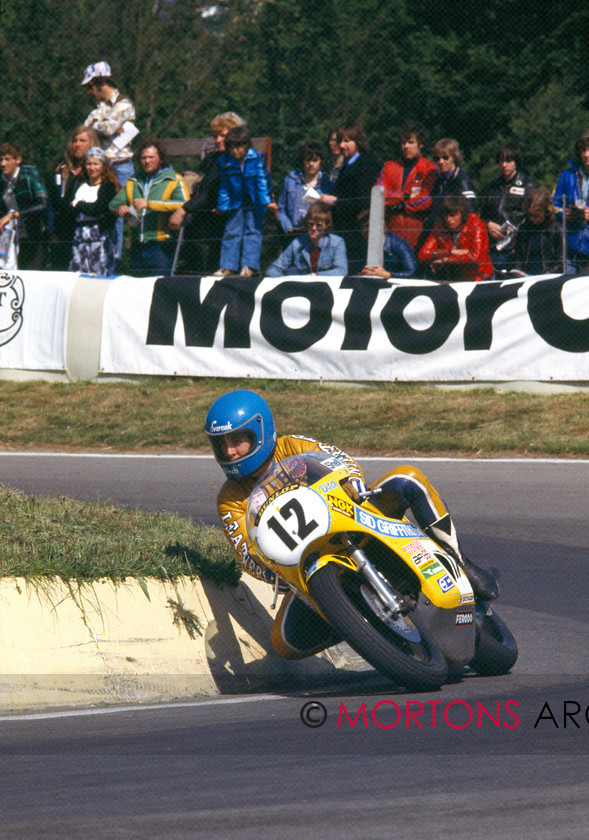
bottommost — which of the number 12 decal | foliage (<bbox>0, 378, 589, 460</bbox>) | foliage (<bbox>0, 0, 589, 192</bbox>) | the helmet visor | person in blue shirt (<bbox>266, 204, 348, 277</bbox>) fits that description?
foliage (<bbox>0, 378, 589, 460</bbox>)

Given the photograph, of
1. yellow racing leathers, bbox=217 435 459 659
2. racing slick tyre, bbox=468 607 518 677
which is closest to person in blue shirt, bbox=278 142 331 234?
yellow racing leathers, bbox=217 435 459 659

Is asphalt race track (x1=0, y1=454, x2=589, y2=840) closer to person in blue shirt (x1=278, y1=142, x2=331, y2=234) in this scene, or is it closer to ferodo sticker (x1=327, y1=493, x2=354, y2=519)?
ferodo sticker (x1=327, y1=493, x2=354, y2=519)

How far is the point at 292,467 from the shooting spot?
17.8 ft

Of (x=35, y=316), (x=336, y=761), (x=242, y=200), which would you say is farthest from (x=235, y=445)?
(x=35, y=316)

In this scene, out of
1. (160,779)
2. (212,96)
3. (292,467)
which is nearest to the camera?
(160,779)

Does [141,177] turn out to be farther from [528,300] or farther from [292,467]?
[292,467]

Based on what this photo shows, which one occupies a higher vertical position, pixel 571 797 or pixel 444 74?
pixel 444 74

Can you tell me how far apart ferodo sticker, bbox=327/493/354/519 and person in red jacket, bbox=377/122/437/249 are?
28.2ft

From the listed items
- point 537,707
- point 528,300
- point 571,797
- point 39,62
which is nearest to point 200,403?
point 528,300

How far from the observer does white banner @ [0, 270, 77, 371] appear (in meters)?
14.4

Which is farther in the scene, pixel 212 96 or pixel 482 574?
pixel 212 96

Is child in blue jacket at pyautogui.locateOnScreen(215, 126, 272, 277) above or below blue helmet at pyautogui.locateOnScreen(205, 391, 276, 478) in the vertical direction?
above

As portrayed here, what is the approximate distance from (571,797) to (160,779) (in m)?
1.27

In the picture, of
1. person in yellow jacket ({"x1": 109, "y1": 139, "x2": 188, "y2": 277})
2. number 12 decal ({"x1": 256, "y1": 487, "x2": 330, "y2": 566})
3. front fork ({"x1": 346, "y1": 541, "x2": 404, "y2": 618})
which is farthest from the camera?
person in yellow jacket ({"x1": 109, "y1": 139, "x2": 188, "y2": 277})
